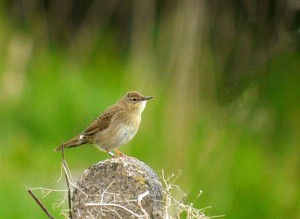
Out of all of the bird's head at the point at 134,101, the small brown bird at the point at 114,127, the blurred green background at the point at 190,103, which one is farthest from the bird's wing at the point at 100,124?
the blurred green background at the point at 190,103

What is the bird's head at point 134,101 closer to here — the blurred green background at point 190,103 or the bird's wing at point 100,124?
the bird's wing at point 100,124

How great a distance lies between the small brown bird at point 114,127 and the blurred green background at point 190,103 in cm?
136

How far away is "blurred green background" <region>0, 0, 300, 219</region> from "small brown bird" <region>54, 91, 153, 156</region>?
136cm

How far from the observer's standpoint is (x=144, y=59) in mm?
6270

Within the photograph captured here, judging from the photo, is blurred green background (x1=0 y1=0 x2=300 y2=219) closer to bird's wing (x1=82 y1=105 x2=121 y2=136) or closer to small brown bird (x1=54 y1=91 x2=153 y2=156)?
small brown bird (x1=54 y1=91 x2=153 y2=156)

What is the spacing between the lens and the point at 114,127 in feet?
13.6

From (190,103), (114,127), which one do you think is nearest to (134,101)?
(114,127)

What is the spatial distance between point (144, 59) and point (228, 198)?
906 mm

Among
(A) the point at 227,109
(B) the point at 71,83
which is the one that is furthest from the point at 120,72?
(A) the point at 227,109

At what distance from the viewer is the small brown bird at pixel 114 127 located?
4.08 m

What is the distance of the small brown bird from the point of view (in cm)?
408

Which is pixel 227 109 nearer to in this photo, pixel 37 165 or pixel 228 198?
pixel 228 198

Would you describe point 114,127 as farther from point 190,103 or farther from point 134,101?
point 190,103

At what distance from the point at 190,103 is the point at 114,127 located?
1830 millimetres
